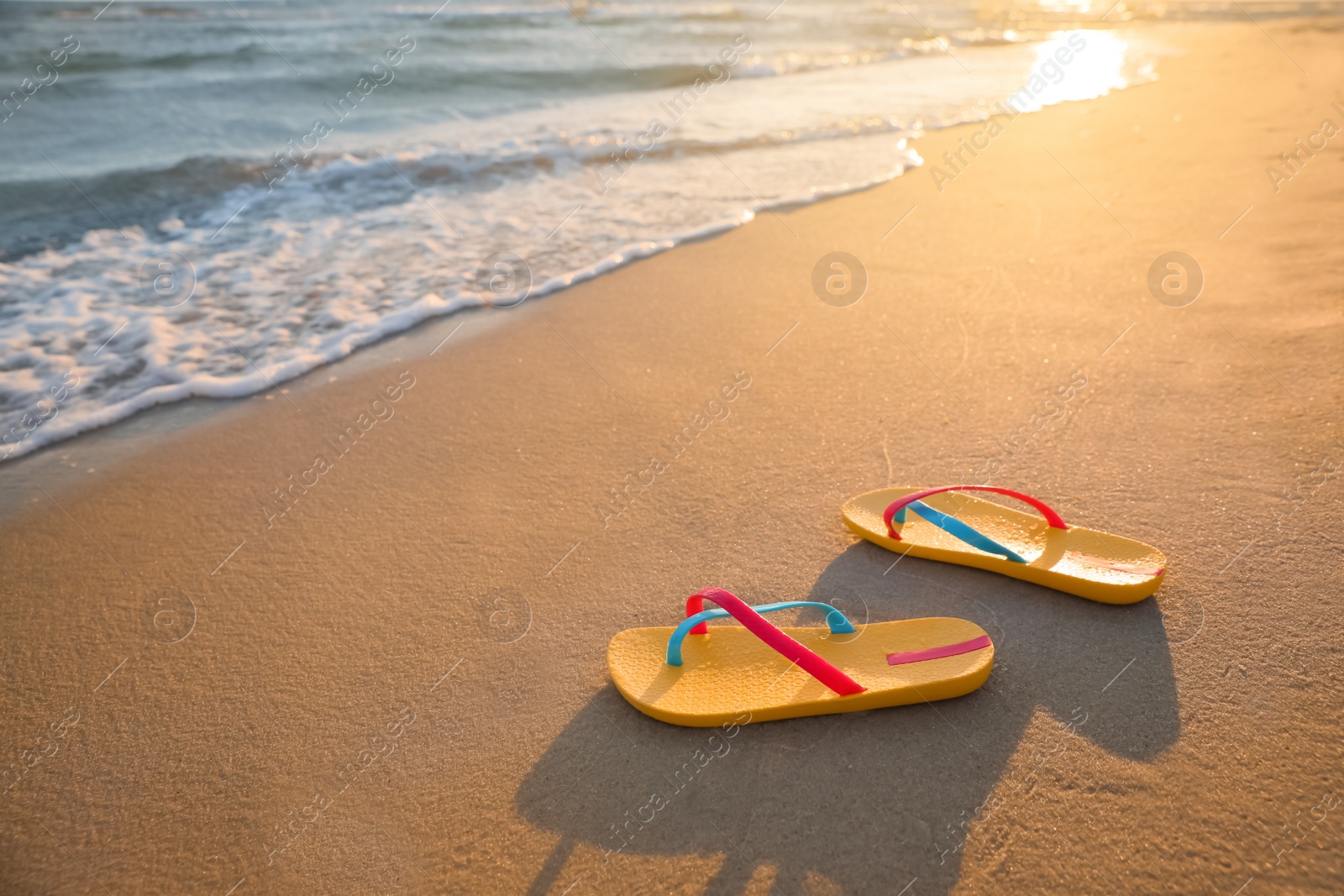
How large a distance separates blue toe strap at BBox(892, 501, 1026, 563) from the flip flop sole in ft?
0.78

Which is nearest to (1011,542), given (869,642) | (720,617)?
(869,642)

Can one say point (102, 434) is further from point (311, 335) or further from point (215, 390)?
point (311, 335)

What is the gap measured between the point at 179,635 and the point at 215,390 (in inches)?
57.8

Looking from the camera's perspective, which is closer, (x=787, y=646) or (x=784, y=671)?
(x=787, y=646)

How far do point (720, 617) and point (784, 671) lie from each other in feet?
0.66

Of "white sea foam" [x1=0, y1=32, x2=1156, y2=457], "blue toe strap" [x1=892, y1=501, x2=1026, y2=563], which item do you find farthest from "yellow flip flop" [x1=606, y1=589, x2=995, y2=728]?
"white sea foam" [x1=0, y1=32, x2=1156, y2=457]

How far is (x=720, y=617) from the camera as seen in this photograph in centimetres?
192

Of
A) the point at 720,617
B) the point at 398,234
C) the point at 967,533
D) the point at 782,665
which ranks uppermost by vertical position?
the point at 398,234

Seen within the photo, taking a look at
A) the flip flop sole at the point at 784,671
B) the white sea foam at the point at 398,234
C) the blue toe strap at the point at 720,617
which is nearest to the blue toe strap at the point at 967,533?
the flip flop sole at the point at 784,671

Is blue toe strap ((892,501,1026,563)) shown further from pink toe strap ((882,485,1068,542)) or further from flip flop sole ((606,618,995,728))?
flip flop sole ((606,618,995,728))

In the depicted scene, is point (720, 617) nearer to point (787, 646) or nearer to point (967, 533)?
point (787, 646)

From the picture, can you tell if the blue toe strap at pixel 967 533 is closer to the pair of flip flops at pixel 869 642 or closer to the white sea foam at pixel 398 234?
the pair of flip flops at pixel 869 642

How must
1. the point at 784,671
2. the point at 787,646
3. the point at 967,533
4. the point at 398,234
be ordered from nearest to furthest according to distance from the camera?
the point at 787,646 → the point at 784,671 → the point at 967,533 → the point at 398,234

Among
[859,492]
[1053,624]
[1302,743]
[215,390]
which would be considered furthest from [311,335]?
[1302,743]
